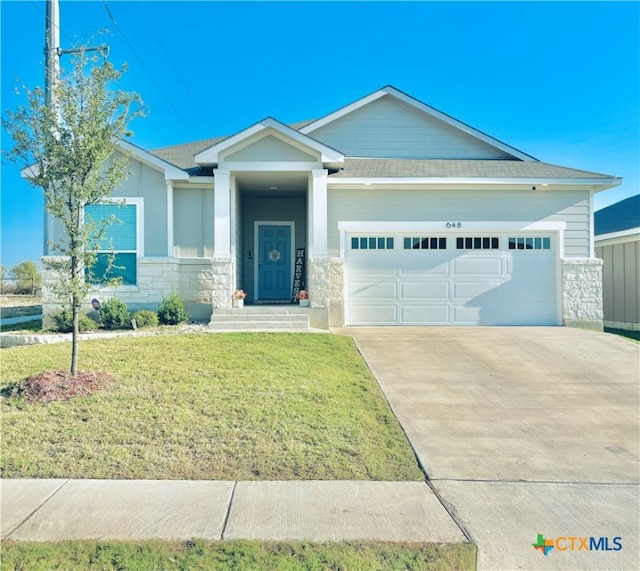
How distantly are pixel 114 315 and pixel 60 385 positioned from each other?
15.6 ft

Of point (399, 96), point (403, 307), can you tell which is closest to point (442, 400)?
point (403, 307)

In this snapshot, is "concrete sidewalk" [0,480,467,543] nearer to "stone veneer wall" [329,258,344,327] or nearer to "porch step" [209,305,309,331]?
"porch step" [209,305,309,331]

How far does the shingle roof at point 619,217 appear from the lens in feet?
46.5

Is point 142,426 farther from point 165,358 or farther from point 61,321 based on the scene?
point 61,321

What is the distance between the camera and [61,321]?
32.5ft

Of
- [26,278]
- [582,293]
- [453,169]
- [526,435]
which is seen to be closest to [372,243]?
[453,169]

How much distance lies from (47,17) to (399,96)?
10026 mm

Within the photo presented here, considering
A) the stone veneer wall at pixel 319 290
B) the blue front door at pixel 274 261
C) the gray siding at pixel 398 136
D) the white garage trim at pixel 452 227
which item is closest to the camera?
the stone veneer wall at pixel 319 290

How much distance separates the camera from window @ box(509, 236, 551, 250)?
11.6m

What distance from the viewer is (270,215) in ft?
45.9

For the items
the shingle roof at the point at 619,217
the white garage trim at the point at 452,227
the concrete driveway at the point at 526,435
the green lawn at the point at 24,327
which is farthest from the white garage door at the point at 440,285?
the green lawn at the point at 24,327

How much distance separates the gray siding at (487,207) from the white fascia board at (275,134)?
1727 millimetres

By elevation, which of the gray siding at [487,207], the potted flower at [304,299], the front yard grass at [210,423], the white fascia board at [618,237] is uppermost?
the gray siding at [487,207]

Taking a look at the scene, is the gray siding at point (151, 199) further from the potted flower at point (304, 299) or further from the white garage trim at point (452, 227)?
the white garage trim at point (452, 227)
